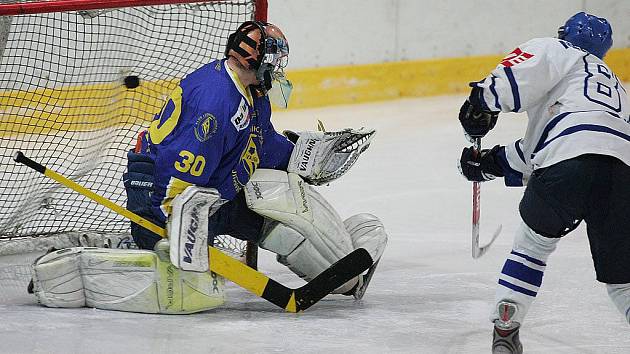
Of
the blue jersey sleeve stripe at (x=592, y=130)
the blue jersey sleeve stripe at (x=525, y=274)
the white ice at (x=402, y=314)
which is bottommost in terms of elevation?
the white ice at (x=402, y=314)

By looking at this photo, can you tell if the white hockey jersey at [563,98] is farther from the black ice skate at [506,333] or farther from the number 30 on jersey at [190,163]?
the number 30 on jersey at [190,163]

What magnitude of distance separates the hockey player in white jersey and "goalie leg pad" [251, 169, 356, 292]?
70 cm

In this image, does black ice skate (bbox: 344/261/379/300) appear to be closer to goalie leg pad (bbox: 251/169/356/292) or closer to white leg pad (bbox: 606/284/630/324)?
goalie leg pad (bbox: 251/169/356/292)

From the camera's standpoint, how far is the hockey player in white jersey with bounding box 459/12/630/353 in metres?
2.60

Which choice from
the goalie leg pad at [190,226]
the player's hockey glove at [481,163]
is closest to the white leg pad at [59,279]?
the goalie leg pad at [190,226]

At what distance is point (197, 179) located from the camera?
302cm

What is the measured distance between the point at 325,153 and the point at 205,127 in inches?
23.9

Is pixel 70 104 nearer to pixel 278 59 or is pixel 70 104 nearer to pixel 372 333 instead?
pixel 278 59

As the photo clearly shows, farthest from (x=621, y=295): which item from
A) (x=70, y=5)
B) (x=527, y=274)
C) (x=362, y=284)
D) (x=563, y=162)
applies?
(x=70, y=5)

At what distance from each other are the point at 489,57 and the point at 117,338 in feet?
15.0

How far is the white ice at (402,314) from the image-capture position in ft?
9.52

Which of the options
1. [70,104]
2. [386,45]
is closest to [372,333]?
[70,104]

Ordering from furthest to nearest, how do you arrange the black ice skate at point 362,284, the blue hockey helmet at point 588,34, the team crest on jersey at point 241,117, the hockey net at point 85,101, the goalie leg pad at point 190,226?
1. the hockey net at point 85,101
2. the black ice skate at point 362,284
3. the team crest on jersey at point 241,117
4. the goalie leg pad at point 190,226
5. the blue hockey helmet at point 588,34

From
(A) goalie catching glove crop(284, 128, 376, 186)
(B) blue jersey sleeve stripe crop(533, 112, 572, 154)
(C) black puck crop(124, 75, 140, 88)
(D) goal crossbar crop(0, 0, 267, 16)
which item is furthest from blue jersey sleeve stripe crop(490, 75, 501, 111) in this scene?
(C) black puck crop(124, 75, 140, 88)
